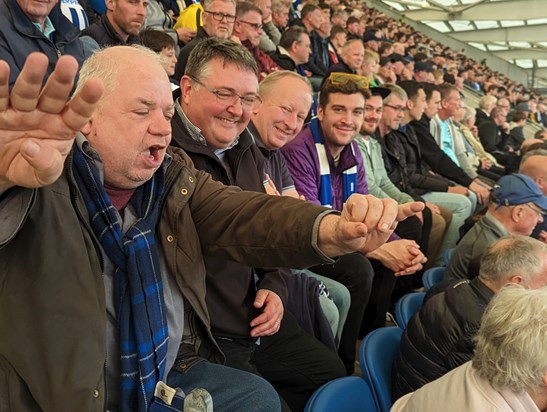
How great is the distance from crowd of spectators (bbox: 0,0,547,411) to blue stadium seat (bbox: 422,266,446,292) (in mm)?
162

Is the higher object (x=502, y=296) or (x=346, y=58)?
(x=502, y=296)

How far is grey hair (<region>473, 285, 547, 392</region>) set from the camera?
4.34 feet

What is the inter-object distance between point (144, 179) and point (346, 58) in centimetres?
501

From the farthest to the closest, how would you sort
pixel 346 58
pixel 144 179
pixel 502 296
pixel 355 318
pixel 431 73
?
1. pixel 431 73
2. pixel 346 58
3. pixel 355 318
4. pixel 502 296
5. pixel 144 179

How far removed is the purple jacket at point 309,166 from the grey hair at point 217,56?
980 mm

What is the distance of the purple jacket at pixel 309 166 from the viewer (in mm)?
2734

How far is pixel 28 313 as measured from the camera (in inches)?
33.8

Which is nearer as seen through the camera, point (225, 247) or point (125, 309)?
point (125, 309)

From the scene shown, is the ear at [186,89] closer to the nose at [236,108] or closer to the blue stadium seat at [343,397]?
the nose at [236,108]

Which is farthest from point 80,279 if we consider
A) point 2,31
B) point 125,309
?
point 2,31

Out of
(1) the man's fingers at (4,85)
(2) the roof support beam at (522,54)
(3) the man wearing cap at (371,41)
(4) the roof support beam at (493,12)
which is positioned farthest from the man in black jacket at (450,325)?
(2) the roof support beam at (522,54)

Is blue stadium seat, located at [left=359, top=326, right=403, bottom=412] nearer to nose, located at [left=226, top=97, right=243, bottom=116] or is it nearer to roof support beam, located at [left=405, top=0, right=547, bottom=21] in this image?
nose, located at [left=226, top=97, right=243, bottom=116]

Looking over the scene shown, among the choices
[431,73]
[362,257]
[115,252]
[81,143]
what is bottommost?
[431,73]

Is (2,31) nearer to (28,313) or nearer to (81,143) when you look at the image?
(81,143)
